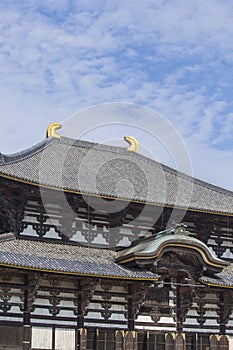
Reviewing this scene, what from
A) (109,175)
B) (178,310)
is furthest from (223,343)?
(109,175)

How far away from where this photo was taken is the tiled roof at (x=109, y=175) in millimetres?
32484

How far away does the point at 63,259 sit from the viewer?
2941 cm

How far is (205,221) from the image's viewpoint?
114 feet

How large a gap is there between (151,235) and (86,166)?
227 inches

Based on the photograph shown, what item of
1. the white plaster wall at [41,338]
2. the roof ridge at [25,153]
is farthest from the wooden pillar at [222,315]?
the roof ridge at [25,153]

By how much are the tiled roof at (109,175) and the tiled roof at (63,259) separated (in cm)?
279

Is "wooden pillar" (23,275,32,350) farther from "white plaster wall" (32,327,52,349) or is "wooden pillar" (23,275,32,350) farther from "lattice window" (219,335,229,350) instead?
"lattice window" (219,335,229,350)

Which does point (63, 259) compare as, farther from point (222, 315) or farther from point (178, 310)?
point (222, 315)

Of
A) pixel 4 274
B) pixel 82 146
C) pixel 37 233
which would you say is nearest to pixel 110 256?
pixel 37 233

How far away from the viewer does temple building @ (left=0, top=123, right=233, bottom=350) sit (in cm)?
2844

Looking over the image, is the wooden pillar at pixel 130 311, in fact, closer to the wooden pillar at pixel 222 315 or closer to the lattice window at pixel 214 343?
the lattice window at pixel 214 343

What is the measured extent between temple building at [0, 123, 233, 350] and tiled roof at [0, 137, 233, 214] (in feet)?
0.39

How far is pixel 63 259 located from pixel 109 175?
286 inches

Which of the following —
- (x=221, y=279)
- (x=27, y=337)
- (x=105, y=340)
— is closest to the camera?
(x=27, y=337)
